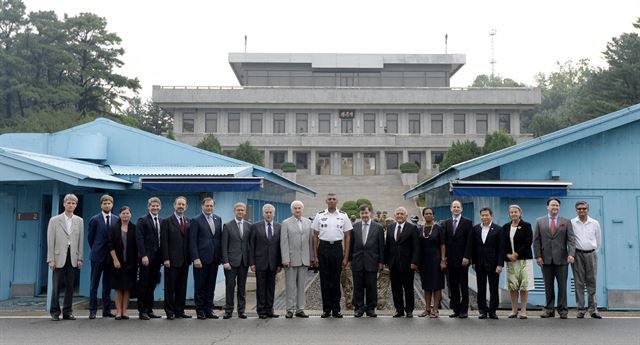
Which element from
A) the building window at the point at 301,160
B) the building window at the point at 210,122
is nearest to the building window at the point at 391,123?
the building window at the point at 301,160

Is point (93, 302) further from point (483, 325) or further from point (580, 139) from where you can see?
point (580, 139)

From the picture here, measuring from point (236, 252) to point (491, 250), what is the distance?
4187mm

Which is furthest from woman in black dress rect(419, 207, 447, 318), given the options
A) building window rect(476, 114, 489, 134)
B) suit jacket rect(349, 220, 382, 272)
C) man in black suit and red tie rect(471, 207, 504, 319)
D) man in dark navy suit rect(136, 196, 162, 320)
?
building window rect(476, 114, 489, 134)

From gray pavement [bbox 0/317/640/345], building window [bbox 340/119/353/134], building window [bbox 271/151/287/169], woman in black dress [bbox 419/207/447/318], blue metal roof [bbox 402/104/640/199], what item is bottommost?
gray pavement [bbox 0/317/640/345]

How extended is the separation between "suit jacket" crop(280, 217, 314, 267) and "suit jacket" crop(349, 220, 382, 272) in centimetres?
78

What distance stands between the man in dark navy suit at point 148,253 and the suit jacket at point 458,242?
187 inches

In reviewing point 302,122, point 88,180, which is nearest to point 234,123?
point 302,122

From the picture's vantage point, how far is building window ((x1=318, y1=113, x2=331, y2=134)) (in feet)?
191

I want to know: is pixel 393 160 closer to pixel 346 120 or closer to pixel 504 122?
pixel 346 120

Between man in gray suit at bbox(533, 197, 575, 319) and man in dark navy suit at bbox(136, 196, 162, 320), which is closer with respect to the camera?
man in dark navy suit at bbox(136, 196, 162, 320)

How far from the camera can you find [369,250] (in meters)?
10.2

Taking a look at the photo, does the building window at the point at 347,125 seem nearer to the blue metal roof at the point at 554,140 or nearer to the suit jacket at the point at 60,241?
the blue metal roof at the point at 554,140

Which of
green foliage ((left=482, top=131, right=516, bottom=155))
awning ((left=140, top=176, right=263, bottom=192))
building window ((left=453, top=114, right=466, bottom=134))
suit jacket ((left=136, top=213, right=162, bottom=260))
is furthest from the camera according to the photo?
building window ((left=453, top=114, right=466, bottom=134))

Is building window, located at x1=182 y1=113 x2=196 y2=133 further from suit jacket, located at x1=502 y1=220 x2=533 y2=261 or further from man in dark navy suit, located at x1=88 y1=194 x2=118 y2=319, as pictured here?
suit jacket, located at x1=502 y1=220 x2=533 y2=261
